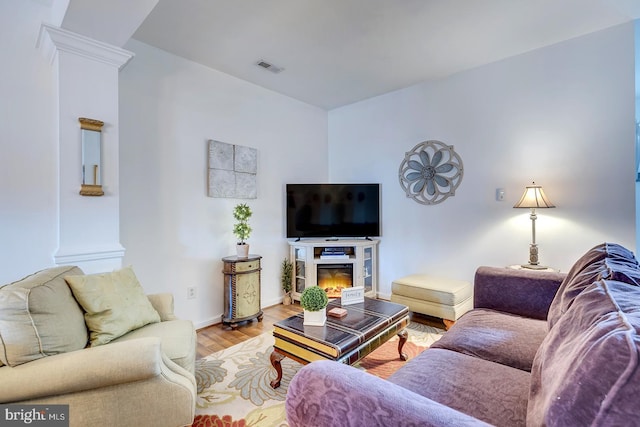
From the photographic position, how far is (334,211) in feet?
12.5

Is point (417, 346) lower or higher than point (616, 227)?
lower

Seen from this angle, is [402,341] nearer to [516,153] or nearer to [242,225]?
[242,225]

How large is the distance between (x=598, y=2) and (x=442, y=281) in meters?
2.52

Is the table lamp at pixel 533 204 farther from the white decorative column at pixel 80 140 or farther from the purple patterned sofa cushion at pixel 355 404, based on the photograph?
the white decorative column at pixel 80 140

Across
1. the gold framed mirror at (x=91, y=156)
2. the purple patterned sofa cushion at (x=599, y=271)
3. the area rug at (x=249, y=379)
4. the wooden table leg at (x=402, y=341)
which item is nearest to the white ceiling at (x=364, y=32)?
the gold framed mirror at (x=91, y=156)

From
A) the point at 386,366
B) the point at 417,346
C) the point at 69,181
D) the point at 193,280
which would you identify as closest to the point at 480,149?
the point at 417,346

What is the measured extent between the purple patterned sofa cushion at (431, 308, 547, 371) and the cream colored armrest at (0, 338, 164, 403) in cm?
141

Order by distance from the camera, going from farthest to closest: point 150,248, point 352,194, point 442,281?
point 352,194 → point 442,281 → point 150,248

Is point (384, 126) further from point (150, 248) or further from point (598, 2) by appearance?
point (150, 248)

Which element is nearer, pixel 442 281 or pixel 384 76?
pixel 442 281

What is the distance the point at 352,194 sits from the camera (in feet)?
12.5

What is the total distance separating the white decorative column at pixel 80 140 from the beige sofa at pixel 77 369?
59 cm

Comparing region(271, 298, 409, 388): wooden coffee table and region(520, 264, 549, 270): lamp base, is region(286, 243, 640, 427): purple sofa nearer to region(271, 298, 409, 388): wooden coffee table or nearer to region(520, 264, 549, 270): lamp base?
region(271, 298, 409, 388): wooden coffee table

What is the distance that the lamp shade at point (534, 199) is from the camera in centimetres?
261
